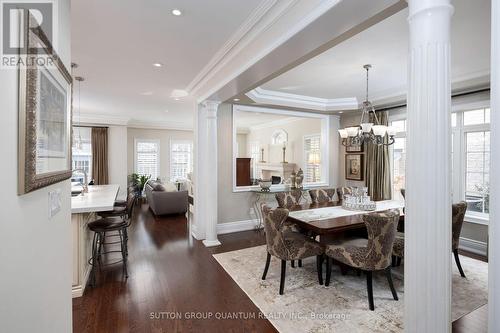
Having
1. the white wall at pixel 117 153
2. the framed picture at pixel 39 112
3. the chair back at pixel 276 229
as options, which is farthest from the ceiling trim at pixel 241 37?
the white wall at pixel 117 153

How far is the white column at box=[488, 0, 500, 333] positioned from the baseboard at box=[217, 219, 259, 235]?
14.2 feet

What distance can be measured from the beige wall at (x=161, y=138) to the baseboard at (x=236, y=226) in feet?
17.0

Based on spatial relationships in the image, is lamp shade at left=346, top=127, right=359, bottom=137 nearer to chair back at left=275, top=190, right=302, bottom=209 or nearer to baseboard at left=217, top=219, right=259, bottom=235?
chair back at left=275, top=190, right=302, bottom=209

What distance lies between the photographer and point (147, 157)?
9070 millimetres

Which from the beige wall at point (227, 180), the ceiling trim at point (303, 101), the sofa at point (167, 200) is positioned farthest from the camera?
the sofa at point (167, 200)

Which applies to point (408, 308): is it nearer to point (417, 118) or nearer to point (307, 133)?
point (417, 118)

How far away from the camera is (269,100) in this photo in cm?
488

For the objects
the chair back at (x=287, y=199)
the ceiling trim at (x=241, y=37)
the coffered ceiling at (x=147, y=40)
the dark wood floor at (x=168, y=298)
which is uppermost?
the coffered ceiling at (x=147, y=40)

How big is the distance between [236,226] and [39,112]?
170 inches

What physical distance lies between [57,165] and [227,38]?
2.08 metres

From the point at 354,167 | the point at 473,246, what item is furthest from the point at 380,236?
the point at 354,167

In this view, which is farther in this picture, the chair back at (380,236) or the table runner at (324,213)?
the table runner at (324,213)

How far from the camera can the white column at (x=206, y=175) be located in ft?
14.0

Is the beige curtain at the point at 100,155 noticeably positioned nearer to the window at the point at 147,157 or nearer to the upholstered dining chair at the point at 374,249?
the window at the point at 147,157
